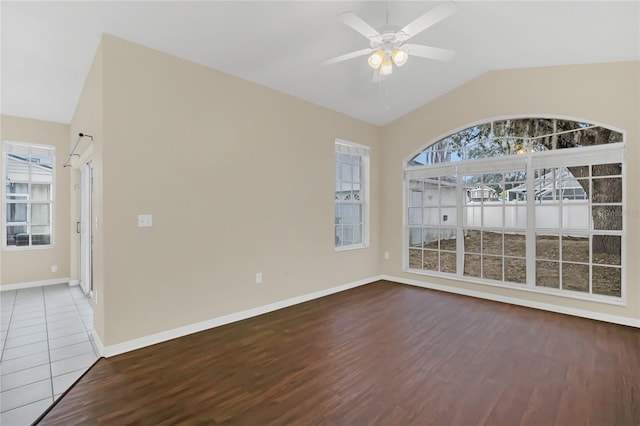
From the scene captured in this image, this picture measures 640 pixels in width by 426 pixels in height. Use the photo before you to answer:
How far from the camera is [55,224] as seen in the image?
17.6ft

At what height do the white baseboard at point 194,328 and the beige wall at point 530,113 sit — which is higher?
the beige wall at point 530,113

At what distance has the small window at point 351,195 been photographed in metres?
5.18

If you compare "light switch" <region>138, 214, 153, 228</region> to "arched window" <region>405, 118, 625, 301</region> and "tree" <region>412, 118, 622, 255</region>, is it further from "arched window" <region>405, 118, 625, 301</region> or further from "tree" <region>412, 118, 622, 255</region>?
"tree" <region>412, 118, 622, 255</region>

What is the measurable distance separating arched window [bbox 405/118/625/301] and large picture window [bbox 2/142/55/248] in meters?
6.41

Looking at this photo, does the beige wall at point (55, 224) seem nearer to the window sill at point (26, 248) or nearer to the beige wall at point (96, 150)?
the window sill at point (26, 248)

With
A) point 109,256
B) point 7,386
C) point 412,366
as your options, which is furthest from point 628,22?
point 7,386

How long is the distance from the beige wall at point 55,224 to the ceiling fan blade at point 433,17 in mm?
6016

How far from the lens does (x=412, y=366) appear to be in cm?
262

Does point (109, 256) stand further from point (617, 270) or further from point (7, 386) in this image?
point (617, 270)

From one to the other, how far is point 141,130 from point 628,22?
190 inches

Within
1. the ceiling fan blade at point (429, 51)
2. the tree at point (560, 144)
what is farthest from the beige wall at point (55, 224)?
the tree at point (560, 144)

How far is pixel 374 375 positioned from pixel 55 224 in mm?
5990

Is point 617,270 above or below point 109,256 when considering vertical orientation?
below

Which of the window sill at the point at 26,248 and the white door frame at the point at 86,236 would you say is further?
the window sill at the point at 26,248
